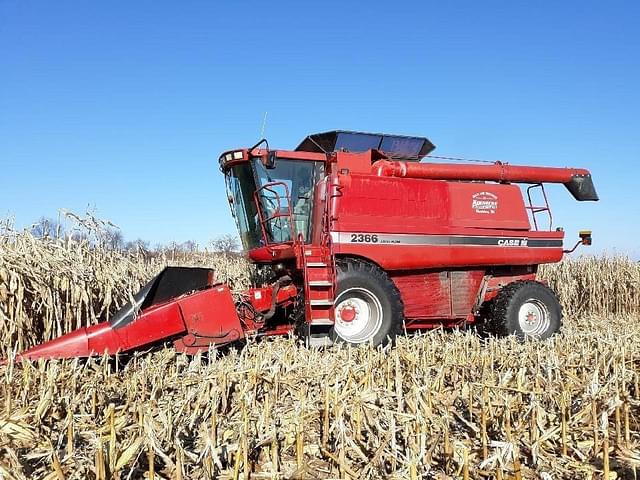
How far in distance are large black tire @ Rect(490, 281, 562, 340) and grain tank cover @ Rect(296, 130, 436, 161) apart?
6.50 feet

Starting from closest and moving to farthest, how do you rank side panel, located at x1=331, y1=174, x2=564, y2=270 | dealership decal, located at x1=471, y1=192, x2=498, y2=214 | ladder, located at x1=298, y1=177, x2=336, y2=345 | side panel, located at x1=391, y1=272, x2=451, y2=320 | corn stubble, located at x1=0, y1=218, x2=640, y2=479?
1. corn stubble, located at x1=0, y1=218, x2=640, y2=479
2. ladder, located at x1=298, y1=177, x2=336, y2=345
3. side panel, located at x1=331, y1=174, x2=564, y2=270
4. side panel, located at x1=391, y1=272, x2=451, y2=320
5. dealership decal, located at x1=471, y1=192, x2=498, y2=214

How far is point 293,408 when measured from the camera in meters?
3.18

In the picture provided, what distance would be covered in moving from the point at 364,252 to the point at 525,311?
230cm

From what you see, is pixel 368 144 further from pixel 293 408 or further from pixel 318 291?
pixel 293 408

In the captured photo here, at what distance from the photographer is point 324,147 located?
635 centimetres

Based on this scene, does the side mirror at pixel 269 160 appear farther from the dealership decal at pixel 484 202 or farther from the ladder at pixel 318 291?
the dealership decal at pixel 484 202

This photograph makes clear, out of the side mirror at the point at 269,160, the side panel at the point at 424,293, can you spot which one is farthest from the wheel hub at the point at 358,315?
the side mirror at the point at 269,160

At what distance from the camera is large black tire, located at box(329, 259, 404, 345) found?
537cm

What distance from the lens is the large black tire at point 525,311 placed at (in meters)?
6.29

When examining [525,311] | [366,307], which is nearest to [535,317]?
[525,311]

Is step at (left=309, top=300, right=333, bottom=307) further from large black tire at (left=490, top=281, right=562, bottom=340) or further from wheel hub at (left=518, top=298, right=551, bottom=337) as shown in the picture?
wheel hub at (left=518, top=298, right=551, bottom=337)

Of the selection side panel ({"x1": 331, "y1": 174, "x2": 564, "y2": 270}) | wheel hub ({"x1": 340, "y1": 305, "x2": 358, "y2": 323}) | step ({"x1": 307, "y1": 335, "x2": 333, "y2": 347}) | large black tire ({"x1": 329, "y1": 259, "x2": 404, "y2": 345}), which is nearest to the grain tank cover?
side panel ({"x1": 331, "y1": 174, "x2": 564, "y2": 270})

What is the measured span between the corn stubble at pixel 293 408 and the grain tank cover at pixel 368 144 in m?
2.33

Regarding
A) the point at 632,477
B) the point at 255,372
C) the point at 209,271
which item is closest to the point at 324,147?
the point at 209,271
